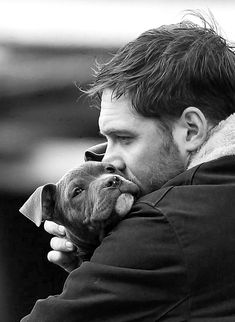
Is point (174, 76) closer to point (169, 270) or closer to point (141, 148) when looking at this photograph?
point (141, 148)

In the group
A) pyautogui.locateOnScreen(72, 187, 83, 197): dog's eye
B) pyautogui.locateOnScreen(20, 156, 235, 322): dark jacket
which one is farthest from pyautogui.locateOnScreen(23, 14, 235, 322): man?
pyautogui.locateOnScreen(72, 187, 83, 197): dog's eye

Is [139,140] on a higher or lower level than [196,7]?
lower

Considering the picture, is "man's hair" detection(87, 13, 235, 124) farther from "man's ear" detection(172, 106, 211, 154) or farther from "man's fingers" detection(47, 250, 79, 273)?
"man's fingers" detection(47, 250, 79, 273)

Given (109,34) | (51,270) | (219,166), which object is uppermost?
(109,34)

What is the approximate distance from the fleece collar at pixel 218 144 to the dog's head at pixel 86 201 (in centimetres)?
19

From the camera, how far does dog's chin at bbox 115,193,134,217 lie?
5.95 feet

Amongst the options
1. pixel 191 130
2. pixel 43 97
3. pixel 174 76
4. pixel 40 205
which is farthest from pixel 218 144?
pixel 43 97

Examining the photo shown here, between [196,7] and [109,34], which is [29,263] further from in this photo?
[196,7]

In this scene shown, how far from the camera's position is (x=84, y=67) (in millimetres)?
2896

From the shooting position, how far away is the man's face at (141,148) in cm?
194

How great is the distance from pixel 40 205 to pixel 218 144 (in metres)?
0.49

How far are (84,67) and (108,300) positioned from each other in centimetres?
143

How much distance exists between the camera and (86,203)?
6.32 ft

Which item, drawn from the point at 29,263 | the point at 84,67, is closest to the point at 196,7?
the point at 84,67
